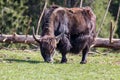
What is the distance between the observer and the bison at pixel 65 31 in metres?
13.8

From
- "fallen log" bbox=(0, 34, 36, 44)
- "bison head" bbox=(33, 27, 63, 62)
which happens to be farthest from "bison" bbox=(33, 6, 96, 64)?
"fallen log" bbox=(0, 34, 36, 44)

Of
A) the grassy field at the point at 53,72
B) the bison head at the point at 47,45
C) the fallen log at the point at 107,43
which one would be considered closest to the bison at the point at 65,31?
the bison head at the point at 47,45

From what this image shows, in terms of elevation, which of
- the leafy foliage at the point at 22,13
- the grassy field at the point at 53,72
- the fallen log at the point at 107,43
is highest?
the grassy field at the point at 53,72

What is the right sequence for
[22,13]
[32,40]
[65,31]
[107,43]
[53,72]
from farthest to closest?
[22,13] → [32,40] → [107,43] → [65,31] → [53,72]

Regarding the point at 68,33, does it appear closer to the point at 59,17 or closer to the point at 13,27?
the point at 59,17

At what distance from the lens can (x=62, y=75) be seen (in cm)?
1169

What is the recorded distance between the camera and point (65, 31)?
1454 centimetres

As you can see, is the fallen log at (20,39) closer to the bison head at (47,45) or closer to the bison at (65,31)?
the bison at (65,31)

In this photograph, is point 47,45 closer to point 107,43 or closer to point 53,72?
point 53,72

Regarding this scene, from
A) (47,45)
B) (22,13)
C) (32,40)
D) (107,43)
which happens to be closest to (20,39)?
(32,40)

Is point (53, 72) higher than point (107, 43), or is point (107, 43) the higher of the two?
point (53, 72)

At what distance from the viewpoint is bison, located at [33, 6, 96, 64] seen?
45.4 feet

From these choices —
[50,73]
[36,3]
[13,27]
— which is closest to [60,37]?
[50,73]

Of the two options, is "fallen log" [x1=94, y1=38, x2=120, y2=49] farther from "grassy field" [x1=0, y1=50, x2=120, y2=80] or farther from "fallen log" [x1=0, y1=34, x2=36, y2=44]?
"grassy field" [x1=0, y1=50, x2=120, y2=80]
